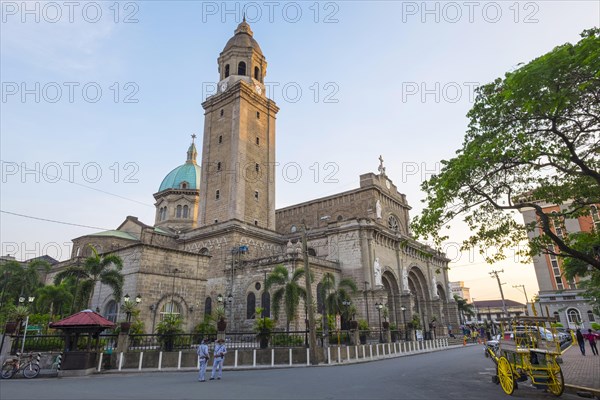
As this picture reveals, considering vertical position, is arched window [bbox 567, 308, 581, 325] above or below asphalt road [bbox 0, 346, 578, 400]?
above

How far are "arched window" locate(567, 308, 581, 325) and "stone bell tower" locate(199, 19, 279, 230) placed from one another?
41640mm

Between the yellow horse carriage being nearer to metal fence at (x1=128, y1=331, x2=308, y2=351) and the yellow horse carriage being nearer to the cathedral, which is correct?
metal fence at (x1=128, y1=331, x2=308, y2=351)

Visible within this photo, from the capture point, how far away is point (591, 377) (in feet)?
39.4

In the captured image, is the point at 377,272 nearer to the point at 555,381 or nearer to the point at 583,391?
the point at 583,391

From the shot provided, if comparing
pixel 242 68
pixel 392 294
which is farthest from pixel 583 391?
pixel 242 68

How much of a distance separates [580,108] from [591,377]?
8424 millimetres

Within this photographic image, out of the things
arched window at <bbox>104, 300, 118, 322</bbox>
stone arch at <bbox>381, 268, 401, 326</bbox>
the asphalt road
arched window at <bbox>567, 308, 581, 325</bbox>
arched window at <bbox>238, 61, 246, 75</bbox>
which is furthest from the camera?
arched window at <bbox>567, 308, 581, 325</bbox>

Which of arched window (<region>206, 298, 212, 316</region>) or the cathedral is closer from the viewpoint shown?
the cathedral

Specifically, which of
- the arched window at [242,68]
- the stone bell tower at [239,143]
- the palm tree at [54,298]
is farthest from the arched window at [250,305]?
the arched window at [242,68]

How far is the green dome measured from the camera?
180 ft

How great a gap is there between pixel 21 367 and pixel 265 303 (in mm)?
18645

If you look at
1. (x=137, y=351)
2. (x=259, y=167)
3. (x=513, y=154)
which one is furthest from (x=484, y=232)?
(x=259, y=167)

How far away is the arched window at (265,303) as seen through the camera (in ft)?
102

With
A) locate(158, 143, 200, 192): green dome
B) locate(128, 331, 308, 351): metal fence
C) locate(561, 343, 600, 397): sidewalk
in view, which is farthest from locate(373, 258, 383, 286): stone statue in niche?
locate(158, 143, 200, 192): green dome
